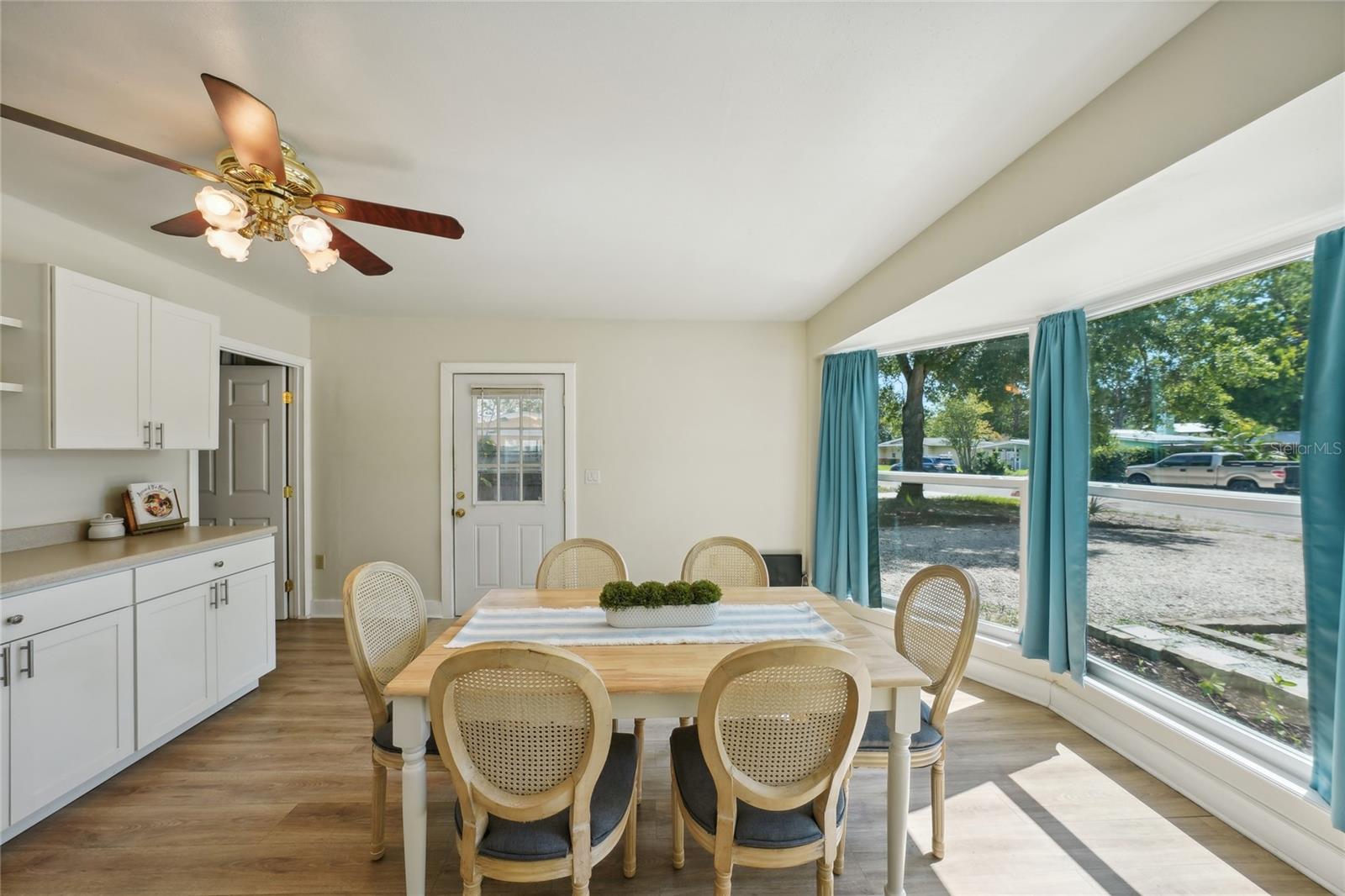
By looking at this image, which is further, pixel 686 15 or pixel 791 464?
pixel 791 464

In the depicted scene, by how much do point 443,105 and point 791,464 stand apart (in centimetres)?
355

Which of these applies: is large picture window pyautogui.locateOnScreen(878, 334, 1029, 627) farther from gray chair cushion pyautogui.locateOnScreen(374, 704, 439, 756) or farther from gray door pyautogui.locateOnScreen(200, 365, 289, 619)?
gray door pyautogui.locateOnScreen(200, 365, 289, 619)

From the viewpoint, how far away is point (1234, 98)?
4.17ft

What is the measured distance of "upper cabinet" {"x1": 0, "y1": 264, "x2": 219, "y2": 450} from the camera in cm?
220

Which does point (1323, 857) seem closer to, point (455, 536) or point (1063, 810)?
point (1063, 810)

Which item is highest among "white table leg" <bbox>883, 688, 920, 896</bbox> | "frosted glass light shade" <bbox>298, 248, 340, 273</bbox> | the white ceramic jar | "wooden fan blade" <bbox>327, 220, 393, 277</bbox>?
"wooden fan blade" <bbox>327, 220, 393, 277</bbox>

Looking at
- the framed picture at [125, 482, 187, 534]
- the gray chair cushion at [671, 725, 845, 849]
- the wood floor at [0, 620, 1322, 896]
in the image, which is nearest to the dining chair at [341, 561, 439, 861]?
the wood floor at [0, 620, 1322, 896]

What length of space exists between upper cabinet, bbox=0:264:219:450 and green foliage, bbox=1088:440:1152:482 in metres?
4.63

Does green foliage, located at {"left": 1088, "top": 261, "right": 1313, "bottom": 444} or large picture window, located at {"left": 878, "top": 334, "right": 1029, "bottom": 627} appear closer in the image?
green foliage, located at {"left": 1088, "top": 261, "right": 1313, "bottom": 444}

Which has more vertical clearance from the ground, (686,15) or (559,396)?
(686,15)

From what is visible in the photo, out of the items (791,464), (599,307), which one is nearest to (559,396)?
(599,307)

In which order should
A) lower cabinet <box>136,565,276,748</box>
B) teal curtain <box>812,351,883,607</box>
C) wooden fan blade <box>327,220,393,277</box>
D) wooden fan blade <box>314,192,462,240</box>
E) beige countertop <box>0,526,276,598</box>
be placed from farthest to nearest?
teal curtain <box>812,351,883,607</box> → lower cabinet <box>136,565,276,748</box> → wooden fan blade <box>327,220,393,277</box> → beige countertop <box>0,526,276,598</box> → wooden fan blade <box>314,192,462,240</box>

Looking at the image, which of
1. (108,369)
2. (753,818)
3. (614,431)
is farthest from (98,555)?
(614,431)

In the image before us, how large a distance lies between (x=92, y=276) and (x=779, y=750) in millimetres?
3785
